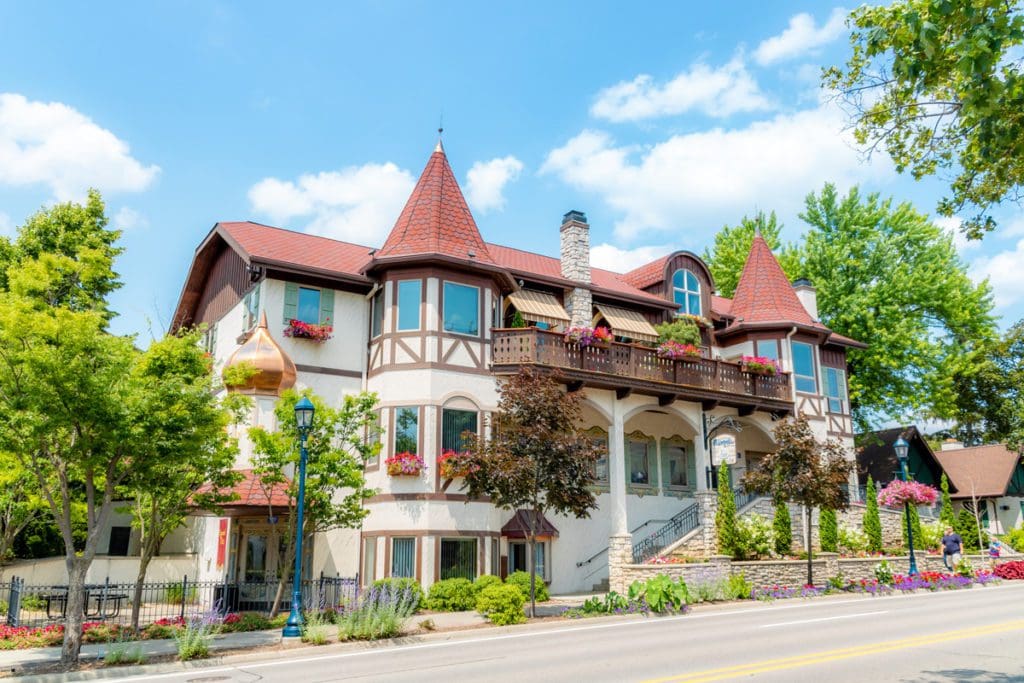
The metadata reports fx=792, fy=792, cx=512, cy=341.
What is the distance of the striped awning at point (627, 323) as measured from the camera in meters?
27.2

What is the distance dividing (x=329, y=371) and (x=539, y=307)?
6.77m

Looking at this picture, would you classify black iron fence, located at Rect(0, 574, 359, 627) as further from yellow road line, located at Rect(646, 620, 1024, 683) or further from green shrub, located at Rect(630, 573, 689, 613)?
yellow road line, located at Rect(646, 620, 1024, 683)

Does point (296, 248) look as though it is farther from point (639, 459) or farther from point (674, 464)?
point (674, 464)

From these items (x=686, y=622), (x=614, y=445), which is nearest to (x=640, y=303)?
(x=614, y=445)

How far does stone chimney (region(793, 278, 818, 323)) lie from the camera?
34.8 m

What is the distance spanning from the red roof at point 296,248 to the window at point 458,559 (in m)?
8.38

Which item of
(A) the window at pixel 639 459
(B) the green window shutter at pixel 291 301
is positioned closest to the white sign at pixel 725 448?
(A) the window at pixel 639 459

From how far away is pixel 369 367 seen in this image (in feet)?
76.7

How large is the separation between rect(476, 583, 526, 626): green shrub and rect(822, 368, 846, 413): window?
68.5 feet

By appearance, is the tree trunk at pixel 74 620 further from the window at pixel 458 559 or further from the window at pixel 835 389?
the window at pixel 835 389

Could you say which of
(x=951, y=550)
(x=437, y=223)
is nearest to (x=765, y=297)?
(x=951, y=550)

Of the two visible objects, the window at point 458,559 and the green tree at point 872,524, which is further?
the green tree at point 872,524

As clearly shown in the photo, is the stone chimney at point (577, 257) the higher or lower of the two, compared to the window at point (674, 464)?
higher

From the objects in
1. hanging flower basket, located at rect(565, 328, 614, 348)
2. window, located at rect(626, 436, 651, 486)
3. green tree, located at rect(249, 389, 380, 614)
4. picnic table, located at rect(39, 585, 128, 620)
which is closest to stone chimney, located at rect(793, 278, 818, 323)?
window, located at rect(626, 436, 651, 486)
